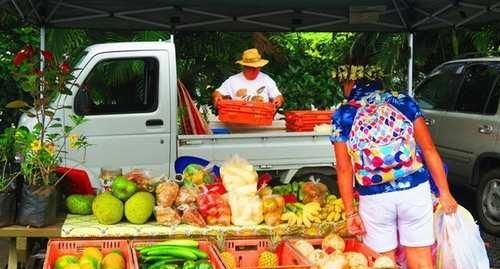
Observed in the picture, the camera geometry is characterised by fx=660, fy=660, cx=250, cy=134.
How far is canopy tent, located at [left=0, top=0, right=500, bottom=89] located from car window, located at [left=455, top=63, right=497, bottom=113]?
1.16 meters

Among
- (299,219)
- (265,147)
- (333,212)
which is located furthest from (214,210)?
(265,147)

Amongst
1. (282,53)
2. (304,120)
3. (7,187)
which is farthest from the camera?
(282,53)

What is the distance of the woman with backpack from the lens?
12.4 ft

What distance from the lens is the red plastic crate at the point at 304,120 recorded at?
7281mm

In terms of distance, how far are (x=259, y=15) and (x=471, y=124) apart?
2.87 metres

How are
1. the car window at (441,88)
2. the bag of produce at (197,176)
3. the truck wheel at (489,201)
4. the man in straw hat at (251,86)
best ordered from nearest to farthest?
1. the bag of produce at (197,176)
2. the man in straw hat at (251,86)
3. the truck wheel at (489,201)
4. the car window at (441,88)

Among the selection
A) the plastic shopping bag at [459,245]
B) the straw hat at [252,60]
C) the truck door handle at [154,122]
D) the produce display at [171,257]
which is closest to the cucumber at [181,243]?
the produce display at [171,257]

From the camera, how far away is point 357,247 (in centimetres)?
396

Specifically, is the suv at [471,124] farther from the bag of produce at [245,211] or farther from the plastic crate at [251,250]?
the plastic crate at [251,250]

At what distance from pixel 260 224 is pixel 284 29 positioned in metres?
3.49

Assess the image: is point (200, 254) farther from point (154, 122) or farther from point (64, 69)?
point (154, 122)

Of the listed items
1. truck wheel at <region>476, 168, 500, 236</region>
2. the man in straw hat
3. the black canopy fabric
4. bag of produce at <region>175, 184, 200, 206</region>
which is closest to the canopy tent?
the black canopy fabric

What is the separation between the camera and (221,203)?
443 cm

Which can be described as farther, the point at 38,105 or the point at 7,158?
the point at 7,158
